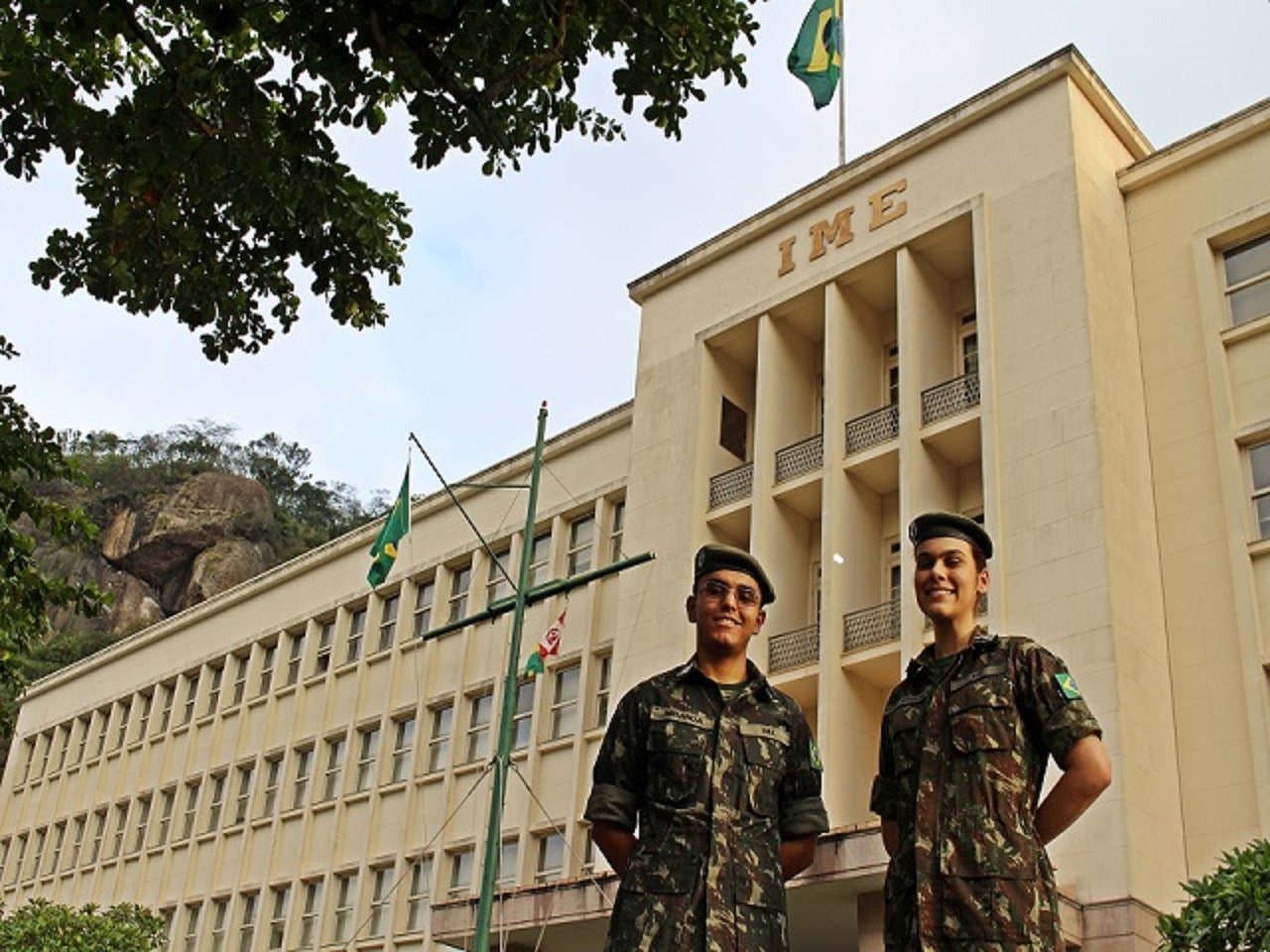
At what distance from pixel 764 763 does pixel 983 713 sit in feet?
2.61

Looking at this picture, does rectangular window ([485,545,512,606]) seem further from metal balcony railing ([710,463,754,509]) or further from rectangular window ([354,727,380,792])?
metal balcony railing ([710,463,754,509])

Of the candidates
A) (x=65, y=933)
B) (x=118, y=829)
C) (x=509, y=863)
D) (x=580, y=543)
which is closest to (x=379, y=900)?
(x=509, y=863)

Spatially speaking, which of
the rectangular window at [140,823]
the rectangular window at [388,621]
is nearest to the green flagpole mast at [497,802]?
the rectangular window at [388,621]

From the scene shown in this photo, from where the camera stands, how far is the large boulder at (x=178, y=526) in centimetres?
5972

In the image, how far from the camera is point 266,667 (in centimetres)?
3284

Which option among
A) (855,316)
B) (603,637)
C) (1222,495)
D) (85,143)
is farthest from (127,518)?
(85,143)

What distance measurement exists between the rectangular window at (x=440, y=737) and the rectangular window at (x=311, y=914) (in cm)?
352

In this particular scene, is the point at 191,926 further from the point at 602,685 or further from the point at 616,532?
the point at 616,532

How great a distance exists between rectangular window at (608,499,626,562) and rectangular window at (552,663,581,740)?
6.36 ft

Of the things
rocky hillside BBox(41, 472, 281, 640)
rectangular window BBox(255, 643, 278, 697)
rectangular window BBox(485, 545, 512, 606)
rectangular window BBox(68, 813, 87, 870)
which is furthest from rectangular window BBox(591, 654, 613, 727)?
rocky hillside BBox(41, 472, 281, 640)

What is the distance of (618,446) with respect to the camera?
26078 mm

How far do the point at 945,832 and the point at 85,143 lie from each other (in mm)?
5865

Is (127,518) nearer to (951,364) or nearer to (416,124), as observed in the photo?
(951,364)

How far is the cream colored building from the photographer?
16594 millimetres
